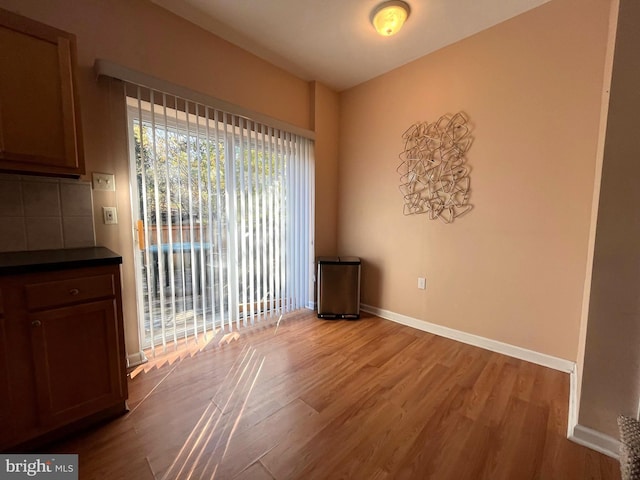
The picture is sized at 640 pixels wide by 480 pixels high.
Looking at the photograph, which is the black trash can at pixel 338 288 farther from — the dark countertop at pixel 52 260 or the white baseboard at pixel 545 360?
the dark countertop at pixel 52 260

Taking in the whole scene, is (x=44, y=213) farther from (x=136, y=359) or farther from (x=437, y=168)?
(x=437, y=168)

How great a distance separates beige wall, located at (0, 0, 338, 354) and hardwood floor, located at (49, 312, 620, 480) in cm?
69

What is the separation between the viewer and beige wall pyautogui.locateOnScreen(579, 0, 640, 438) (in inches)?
44.7

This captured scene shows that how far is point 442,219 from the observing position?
240 cm

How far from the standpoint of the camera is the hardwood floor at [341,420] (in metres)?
1.17

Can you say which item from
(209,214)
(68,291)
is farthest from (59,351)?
(209,214)

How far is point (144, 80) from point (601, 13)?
2938mm

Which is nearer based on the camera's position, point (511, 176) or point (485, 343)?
point (511, 176)

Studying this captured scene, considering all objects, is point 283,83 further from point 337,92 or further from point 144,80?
point 144,80

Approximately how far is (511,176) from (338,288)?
1.81 meters

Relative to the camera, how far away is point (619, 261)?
118 cm

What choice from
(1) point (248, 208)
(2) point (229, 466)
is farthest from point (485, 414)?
(1) point (248, 208)

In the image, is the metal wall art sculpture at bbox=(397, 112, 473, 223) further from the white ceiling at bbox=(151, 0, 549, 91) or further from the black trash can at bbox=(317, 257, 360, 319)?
the black trash can at bbox=(317, 257, 360, 319)

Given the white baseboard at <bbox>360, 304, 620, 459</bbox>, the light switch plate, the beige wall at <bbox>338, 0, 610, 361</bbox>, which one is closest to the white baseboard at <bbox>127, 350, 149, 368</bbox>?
the light switch plate
